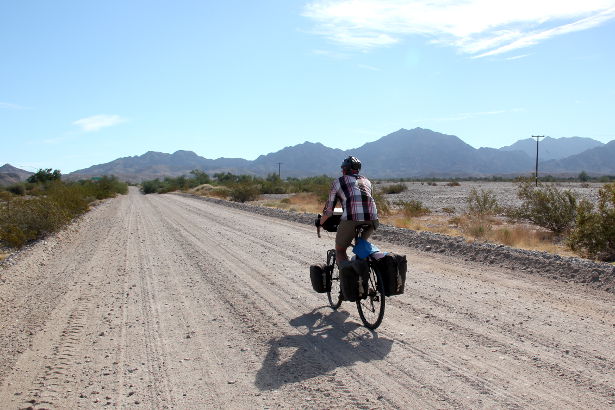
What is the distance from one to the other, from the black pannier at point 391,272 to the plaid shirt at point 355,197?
0.56m

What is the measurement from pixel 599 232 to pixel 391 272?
8.43m

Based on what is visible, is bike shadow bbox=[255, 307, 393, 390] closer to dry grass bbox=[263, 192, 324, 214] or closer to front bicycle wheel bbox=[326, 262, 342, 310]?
front bicycle wheel bbox=[326, 262, 342, 310]

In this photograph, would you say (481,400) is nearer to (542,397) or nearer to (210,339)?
(542,397)

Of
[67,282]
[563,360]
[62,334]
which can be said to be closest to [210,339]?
[62,334]

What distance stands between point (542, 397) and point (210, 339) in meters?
3.74

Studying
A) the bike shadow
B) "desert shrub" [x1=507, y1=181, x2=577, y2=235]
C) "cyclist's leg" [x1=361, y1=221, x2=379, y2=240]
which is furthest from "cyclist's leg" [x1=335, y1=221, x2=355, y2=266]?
"desert shrub" [x1=507, y1=181, x2=577, y2=235]

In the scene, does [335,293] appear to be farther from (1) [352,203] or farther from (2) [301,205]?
(2) [301,205]

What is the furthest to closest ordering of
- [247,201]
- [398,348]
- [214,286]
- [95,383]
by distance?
[247,201], [214,286], [398,348], [95,383]

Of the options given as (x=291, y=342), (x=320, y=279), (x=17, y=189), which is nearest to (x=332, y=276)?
(x=320, y=279)

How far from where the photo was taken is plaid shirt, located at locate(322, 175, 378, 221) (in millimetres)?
6695

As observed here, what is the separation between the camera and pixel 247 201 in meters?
49.3

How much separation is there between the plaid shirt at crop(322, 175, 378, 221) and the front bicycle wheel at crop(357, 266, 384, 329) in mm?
671

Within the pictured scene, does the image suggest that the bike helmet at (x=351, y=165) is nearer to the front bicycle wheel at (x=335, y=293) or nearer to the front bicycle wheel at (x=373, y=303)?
the front bicycle wheel at (x=373, y=303)

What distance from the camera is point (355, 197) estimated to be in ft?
22.1
